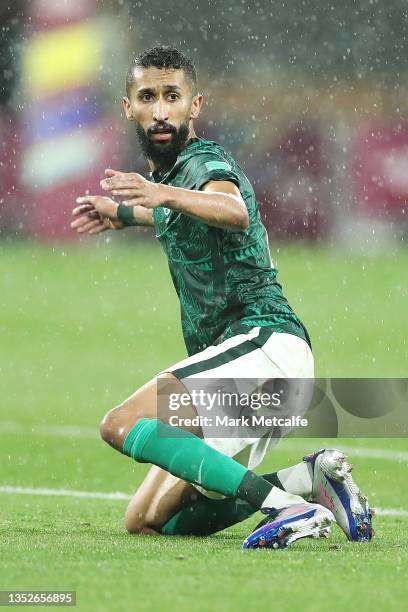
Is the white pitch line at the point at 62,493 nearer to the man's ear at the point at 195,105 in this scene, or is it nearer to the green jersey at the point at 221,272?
the green jersey at the point at 221,272

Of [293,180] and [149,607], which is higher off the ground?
[293,180]

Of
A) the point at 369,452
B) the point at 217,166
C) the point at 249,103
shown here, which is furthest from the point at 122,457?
the point at 249,103

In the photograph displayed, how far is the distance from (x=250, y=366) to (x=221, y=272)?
413mm

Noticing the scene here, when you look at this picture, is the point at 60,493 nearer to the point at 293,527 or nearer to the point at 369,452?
the point at 369,452

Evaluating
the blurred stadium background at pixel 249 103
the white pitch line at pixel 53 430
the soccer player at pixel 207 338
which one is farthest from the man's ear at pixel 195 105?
the blurred stadium background at pixel 249 103

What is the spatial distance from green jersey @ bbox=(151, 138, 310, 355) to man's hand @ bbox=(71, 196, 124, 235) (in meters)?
0.52

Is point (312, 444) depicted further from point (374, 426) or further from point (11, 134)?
point (11, 134)

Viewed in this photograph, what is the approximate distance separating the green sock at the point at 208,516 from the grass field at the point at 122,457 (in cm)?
11

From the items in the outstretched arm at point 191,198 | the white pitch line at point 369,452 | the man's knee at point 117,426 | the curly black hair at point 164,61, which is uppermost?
the curly black hair at point 164,61

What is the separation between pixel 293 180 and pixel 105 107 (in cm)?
294

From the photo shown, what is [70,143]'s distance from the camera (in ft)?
63.8

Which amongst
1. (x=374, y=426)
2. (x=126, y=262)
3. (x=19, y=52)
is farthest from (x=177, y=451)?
(x=19, y=52)

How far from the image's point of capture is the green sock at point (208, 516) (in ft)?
17.6

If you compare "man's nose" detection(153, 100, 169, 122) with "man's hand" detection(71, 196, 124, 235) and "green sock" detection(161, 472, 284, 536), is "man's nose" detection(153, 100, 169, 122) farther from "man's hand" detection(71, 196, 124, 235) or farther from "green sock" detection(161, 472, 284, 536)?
"green sock" detection(161, 472, 284, 536)
